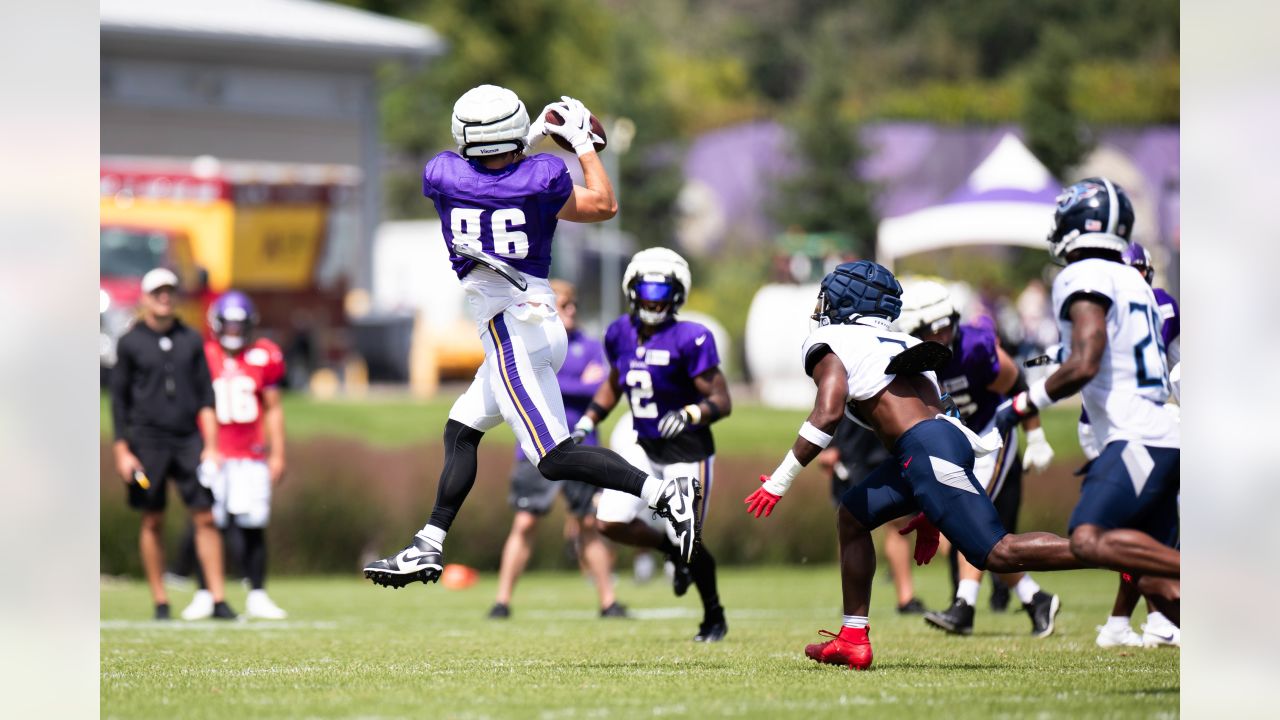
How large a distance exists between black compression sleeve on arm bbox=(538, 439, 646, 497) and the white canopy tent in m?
14.7

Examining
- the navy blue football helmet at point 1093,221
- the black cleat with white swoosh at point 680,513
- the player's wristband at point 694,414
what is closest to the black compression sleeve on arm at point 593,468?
the black cleat with white swoosh at point 680,513

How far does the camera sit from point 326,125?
30.3 m

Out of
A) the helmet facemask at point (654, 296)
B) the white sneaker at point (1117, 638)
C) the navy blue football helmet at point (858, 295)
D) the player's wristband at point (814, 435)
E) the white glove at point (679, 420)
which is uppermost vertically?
the helmet facemask at point (654, 296)

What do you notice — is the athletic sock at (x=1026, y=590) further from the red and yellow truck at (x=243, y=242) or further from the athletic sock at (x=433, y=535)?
the red and yellow truck at (x=243, y=242)

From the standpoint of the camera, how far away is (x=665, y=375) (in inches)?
357

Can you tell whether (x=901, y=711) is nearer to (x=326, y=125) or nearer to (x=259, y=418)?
(x=259, y=418)

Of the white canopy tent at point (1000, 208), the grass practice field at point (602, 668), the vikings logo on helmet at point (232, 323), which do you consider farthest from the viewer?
the white canopy tent at point (1000, 208)

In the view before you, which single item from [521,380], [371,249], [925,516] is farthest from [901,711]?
[371,249]

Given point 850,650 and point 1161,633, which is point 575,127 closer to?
point 850,650

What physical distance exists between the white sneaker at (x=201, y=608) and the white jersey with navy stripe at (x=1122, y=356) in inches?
250

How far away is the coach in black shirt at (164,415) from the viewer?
11.0m

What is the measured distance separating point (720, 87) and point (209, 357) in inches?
2258

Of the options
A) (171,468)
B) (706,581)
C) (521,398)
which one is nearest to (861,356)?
(521,398)

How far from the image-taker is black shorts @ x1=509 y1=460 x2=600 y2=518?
11.4m
